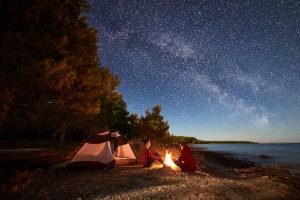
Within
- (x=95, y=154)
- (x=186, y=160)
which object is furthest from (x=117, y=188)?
(x=95, y=154)

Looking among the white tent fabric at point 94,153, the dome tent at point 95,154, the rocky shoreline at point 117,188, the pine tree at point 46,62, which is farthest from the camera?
the white tent fabric at point 94,153

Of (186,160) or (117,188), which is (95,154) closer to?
(186,160)

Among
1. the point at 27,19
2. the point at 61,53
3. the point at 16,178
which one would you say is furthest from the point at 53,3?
the point at 16,178

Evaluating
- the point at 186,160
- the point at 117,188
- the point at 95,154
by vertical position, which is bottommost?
the point at 117,188

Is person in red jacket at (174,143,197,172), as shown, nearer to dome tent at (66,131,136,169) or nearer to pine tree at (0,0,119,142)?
dome tent at (66,131,136,169)

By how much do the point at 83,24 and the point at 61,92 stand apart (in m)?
4.27

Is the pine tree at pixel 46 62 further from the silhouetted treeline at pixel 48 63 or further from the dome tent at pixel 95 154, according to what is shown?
the dome tent at pixel 95 154

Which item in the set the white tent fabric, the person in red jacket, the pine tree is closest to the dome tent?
the white tent fabric

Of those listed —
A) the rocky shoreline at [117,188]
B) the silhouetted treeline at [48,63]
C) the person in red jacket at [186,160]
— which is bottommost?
the rocky shoreline at [117,188]

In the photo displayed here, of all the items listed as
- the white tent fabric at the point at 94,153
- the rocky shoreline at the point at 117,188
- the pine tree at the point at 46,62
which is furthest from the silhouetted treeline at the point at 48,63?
the rocky shoreline at the point at 117,188

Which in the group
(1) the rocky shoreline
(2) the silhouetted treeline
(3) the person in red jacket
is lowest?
(1) the rocky shoreline

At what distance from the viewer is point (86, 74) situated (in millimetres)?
14539

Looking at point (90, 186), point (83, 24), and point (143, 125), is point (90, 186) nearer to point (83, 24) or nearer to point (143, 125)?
point (83, 24)

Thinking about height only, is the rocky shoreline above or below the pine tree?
below
